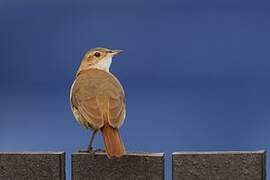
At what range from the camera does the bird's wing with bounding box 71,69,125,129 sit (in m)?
3.67

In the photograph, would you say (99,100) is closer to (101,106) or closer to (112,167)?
(101,106)

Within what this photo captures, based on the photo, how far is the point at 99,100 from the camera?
12.6ft

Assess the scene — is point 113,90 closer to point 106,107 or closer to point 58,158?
point 106,107

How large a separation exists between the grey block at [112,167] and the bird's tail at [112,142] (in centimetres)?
3

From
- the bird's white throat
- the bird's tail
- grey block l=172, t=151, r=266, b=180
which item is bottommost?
grey block l=172, t=151, r=266, b=180

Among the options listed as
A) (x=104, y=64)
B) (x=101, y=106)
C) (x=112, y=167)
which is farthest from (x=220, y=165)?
(x=104, y=64)

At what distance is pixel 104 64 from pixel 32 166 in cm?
209

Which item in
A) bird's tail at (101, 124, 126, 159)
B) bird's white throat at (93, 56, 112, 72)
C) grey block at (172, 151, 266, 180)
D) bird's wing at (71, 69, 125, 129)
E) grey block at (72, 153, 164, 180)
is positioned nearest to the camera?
grey block at (172, 151, 266, 180)

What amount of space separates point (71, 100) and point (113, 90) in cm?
31

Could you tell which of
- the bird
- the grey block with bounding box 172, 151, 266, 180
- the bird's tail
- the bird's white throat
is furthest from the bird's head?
the grey block with bounding box 172, 151, 266, 180

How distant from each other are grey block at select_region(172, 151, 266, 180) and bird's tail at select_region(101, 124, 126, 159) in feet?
1.12

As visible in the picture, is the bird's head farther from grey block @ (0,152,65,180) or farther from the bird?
grey block @ (0,152,65,180)

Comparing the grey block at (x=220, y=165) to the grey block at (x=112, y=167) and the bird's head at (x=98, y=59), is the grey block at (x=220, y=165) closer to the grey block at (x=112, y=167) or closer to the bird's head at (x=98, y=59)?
the grey block at (x=112, y=167)

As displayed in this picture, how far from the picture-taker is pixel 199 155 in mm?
3072
